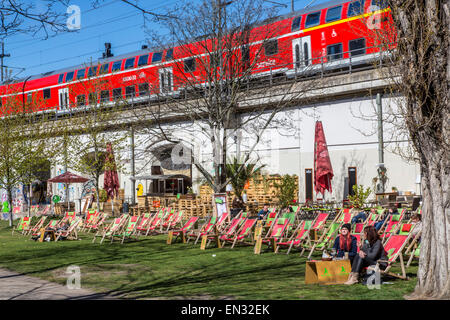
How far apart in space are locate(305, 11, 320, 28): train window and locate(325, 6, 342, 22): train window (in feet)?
1.38

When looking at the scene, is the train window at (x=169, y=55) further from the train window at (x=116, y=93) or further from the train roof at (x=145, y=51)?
the train window at (x=116, y=93)

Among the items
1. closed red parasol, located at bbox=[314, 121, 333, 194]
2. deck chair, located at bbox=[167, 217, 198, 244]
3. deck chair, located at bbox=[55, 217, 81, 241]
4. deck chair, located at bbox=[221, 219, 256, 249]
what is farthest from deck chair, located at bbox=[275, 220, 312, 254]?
deck chair, located at bbox=[55, 217, 81, 241]

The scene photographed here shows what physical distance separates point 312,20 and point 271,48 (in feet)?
6.53

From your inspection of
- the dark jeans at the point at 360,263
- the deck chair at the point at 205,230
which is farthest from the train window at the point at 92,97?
the dark jeans at the point at 360,263

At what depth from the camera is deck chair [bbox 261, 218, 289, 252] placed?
13.1m

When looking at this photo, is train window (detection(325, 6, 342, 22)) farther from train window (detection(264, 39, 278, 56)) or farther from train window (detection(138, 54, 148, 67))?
train window (detection(138, 54, 148, 67))

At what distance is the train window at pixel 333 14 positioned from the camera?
21.2m

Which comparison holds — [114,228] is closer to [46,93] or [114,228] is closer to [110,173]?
[110,173]

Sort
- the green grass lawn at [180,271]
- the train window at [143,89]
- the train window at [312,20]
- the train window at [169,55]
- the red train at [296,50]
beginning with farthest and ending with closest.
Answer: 1. the train window at [143,89]
2. the train window at [169,55]
3. the train window at [312,20]
4. the red train at [296,50]
5. the green grass lawn at [180,271]

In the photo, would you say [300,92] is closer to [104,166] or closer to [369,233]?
[104,166]

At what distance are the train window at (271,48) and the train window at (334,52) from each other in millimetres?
2180
